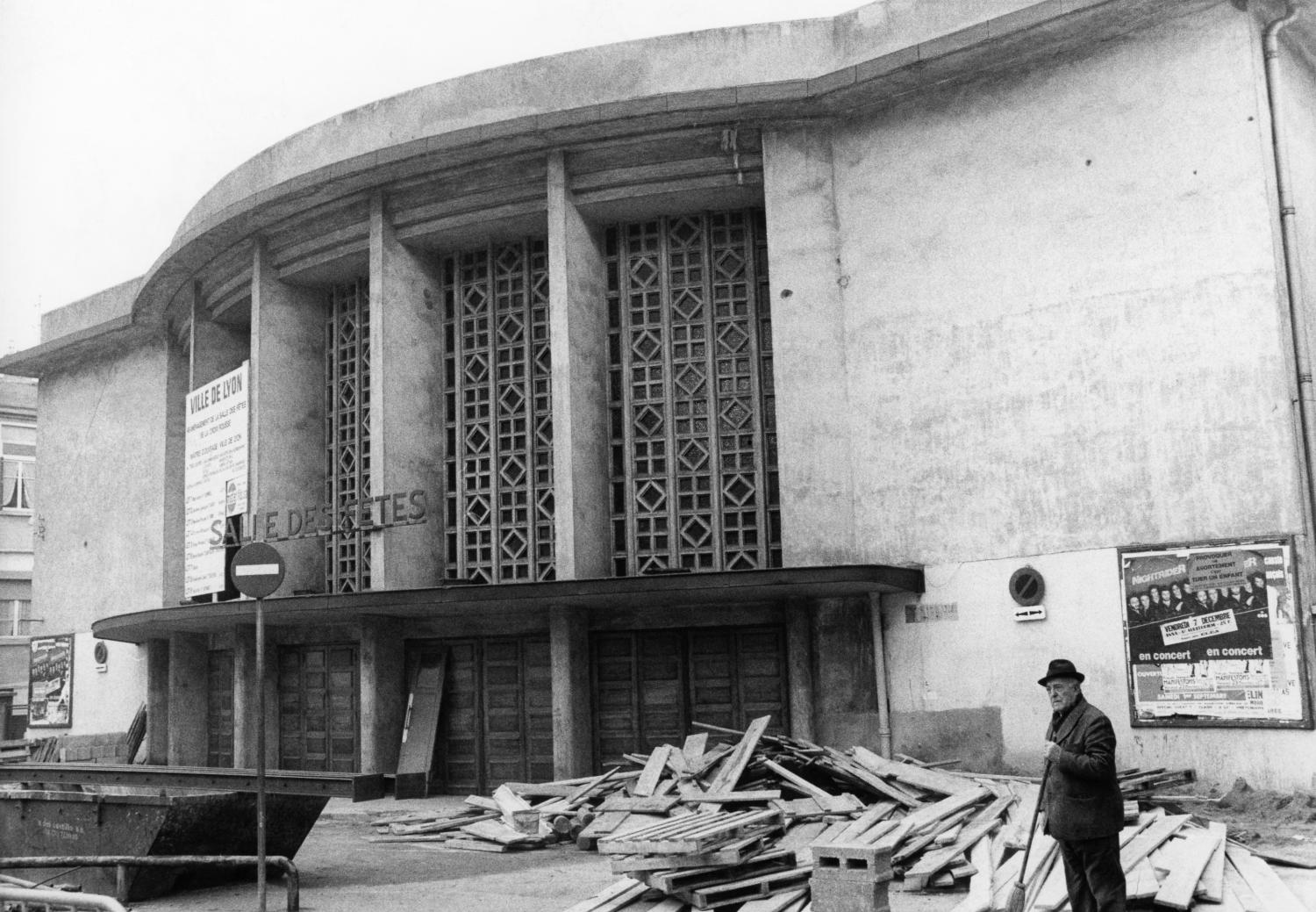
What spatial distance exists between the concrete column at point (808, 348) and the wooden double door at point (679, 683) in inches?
69.9

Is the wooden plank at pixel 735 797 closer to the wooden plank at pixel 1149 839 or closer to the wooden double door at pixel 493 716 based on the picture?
the wooden plank at pixel 1149 839

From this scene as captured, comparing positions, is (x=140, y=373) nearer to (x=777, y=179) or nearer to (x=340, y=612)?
(x=340, y=612)

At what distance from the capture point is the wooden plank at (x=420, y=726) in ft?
62.4

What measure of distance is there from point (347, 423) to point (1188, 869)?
1608 centimetres

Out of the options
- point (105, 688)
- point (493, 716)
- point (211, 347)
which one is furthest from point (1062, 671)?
point (105, 688)

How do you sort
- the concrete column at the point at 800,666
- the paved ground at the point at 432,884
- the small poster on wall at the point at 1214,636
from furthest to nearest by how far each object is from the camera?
the concrete column at the point at 800,666 → the small poster on wall at the point at 1214,636 → the paved ground at the point at 432,884

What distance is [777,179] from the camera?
59.3 feet

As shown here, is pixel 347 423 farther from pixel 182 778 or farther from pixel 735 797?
pixel 735 797

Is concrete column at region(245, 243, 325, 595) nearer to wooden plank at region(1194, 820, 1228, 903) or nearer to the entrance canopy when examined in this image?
the entrance canopy

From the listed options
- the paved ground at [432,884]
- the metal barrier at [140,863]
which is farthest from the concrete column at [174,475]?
the metal barrier at [140,863]

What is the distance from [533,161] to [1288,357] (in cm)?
1033

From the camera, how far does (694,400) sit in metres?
19.2

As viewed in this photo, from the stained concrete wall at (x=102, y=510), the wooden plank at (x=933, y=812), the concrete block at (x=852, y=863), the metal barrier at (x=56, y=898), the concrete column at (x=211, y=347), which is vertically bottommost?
the wooden plank at (x=933, y=812)

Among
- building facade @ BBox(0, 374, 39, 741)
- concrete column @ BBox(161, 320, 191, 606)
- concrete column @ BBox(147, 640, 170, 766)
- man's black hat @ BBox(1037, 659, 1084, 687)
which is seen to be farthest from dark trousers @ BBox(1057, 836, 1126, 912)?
building facade @ BBox(0, 374, 39, 741)
